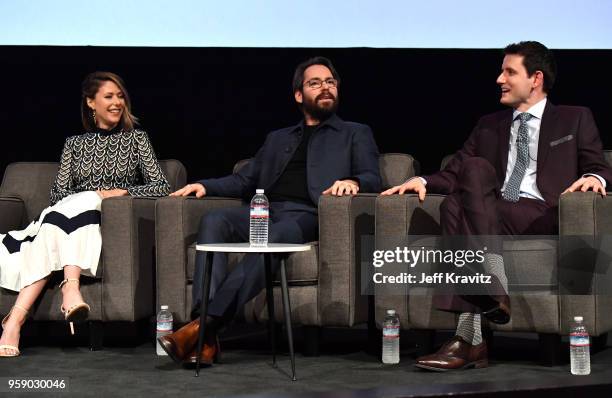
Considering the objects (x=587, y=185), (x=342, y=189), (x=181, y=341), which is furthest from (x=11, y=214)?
(x=587, y=185)

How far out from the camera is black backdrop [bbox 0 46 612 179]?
4992 mm

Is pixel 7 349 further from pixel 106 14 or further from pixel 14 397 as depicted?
pixel 106 14

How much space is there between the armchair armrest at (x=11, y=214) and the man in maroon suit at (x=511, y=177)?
1.75 m

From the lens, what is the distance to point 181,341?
334 cm

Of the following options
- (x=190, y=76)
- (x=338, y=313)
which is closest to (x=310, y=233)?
(x=338, y=313)

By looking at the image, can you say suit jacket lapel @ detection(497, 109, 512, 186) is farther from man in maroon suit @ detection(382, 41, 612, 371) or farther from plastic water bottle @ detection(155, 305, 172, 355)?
plastic water bottle @ detection(155, 305, 172, 355)

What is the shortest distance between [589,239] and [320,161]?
4.02 ft

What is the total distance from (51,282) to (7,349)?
0.33 m

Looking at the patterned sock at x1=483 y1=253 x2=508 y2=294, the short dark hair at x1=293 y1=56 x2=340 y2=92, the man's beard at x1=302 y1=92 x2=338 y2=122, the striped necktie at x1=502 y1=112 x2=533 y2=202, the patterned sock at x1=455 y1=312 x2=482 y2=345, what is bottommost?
the patterned sock at x1=455 y1=312 x2=482 y2=345

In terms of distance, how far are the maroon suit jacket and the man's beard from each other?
2.15 ft

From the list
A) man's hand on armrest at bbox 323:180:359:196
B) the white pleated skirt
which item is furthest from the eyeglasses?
the white pleated skirt

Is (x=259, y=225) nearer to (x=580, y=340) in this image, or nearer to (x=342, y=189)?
(x=342, y=189)

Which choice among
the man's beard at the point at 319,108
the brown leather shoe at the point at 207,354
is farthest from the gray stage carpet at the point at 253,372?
the man's beard at the point at 319,108

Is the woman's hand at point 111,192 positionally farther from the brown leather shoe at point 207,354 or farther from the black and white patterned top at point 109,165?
Answer: the brown leather shoe at point 207,354
